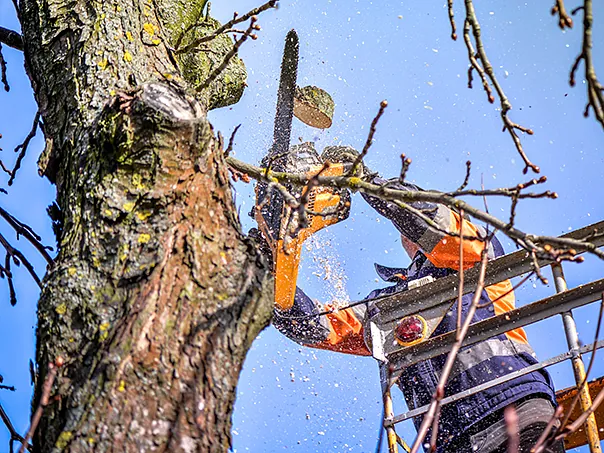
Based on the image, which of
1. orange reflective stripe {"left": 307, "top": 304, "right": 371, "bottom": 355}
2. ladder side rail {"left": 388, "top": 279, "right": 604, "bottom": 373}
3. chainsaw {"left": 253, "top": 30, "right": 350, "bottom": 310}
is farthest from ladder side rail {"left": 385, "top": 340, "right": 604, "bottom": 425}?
orange reflective stripe {"left": 307, "top": 304, "right": 371, "bottom": 355}

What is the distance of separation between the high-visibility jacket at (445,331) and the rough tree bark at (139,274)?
2.03 meters

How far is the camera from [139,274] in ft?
5.41

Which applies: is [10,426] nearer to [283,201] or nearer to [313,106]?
[283,201]

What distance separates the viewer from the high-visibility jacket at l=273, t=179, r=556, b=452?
13.9ft

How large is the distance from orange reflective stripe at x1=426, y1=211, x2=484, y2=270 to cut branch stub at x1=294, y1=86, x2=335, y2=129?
1486mm

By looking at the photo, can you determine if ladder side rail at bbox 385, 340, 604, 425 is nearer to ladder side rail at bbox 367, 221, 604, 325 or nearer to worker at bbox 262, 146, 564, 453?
worker at bbox 262, 146, 564, 453

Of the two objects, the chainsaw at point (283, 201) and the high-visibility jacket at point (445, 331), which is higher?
the chainsaw at point (283, 201)

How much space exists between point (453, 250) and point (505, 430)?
52.2 inches

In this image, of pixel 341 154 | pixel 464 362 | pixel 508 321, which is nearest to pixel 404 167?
pixel 508 321

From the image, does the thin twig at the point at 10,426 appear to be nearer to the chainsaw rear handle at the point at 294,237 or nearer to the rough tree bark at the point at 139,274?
the rough tree bark at the point at 139,274

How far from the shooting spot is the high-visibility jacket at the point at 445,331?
4250 mm

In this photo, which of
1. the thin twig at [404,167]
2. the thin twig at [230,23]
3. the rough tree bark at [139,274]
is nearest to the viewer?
the rough tree bark at [139,274]

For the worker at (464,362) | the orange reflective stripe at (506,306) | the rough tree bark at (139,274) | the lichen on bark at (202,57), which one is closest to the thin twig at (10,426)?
the rough tree bark at (139,274)

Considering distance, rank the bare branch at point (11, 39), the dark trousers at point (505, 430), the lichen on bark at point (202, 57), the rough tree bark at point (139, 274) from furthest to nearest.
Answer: the dark trousers at point (505, 430), the lichen on bark at point (202, 57), the bare branch at point (11, 39), the rough tree bark at point (139, 274)
